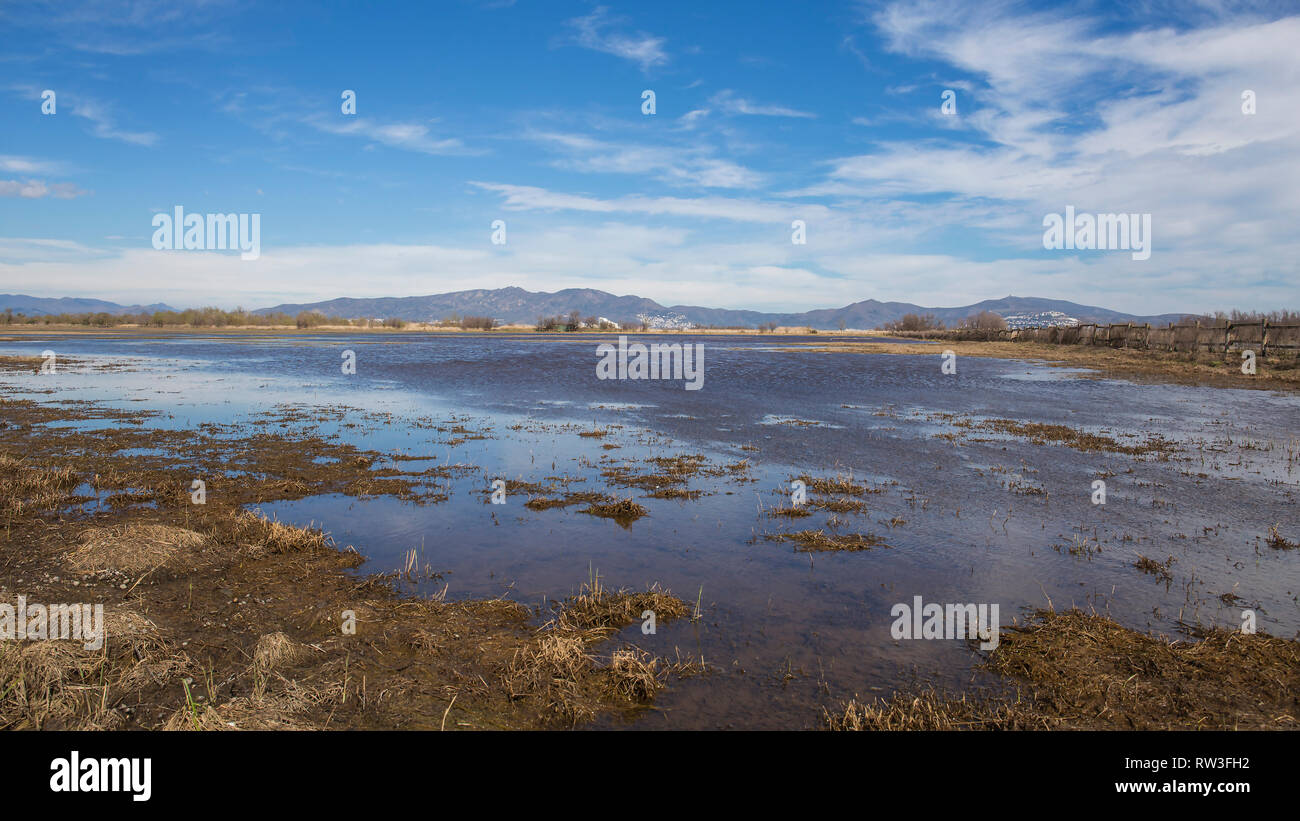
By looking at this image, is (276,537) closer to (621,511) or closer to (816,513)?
(621,511)

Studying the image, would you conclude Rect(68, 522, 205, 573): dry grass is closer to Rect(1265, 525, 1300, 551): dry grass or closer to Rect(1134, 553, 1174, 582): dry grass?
Rect(1134, 553, 1174, 582): dry grass

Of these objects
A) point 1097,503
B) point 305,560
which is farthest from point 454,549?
point 1097,503

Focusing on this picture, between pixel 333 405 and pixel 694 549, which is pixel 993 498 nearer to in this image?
pixel 694 549

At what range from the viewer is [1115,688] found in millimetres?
6184

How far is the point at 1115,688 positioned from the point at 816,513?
6.32 metres

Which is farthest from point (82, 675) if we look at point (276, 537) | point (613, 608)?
point (613, 608)

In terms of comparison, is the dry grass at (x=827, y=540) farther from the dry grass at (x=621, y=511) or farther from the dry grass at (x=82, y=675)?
the dry grass at (x=82, y=675)

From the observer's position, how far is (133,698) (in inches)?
222

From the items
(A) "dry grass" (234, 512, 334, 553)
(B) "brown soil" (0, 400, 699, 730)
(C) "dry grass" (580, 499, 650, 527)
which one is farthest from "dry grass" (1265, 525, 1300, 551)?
(A) "dry grass" (234, 512, 334, 553)

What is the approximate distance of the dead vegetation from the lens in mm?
5664

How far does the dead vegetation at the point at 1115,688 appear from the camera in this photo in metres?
5.66

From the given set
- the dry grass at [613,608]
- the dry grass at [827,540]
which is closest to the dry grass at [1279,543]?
the dry grass at [827,540]

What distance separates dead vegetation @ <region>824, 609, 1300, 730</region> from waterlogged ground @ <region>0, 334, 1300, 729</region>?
446 mm

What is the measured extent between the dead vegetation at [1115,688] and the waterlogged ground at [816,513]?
1.46 feet
